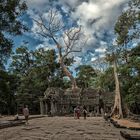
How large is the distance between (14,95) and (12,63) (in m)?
6.81

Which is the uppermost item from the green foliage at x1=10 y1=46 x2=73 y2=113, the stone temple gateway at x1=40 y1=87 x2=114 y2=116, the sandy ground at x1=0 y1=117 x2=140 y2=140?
the green foliage at x1=10 y1=46 x2=73 y2=113

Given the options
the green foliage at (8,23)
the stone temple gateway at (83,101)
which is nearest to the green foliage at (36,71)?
the stone temple gateway at (83,101)

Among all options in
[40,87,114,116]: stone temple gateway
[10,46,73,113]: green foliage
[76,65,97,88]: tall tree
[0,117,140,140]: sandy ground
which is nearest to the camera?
[0,117,140,140]: sandy ground

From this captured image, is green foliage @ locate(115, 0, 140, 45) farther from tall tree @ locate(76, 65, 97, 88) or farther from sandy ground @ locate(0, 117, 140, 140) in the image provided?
tall tree @ locate(76, 65, 97, 88)

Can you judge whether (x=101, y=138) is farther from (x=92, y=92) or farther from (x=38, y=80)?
(x=38, y=80)

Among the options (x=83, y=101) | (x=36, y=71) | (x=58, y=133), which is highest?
(x=36, y=71)

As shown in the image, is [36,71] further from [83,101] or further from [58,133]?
[58,133]

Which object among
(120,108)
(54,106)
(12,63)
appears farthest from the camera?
(12,63)

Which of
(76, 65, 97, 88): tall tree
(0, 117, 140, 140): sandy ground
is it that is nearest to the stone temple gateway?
(76, 65, 97, 88): tall tree

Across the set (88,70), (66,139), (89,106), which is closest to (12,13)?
(66,139)

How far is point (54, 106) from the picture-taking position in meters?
51.0

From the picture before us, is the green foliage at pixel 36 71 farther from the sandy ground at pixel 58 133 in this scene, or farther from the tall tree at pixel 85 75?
the sandy ground at pixel 58 133

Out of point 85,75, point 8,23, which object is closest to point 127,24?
point 8,23

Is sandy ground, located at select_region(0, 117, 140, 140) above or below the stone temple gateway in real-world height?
below
